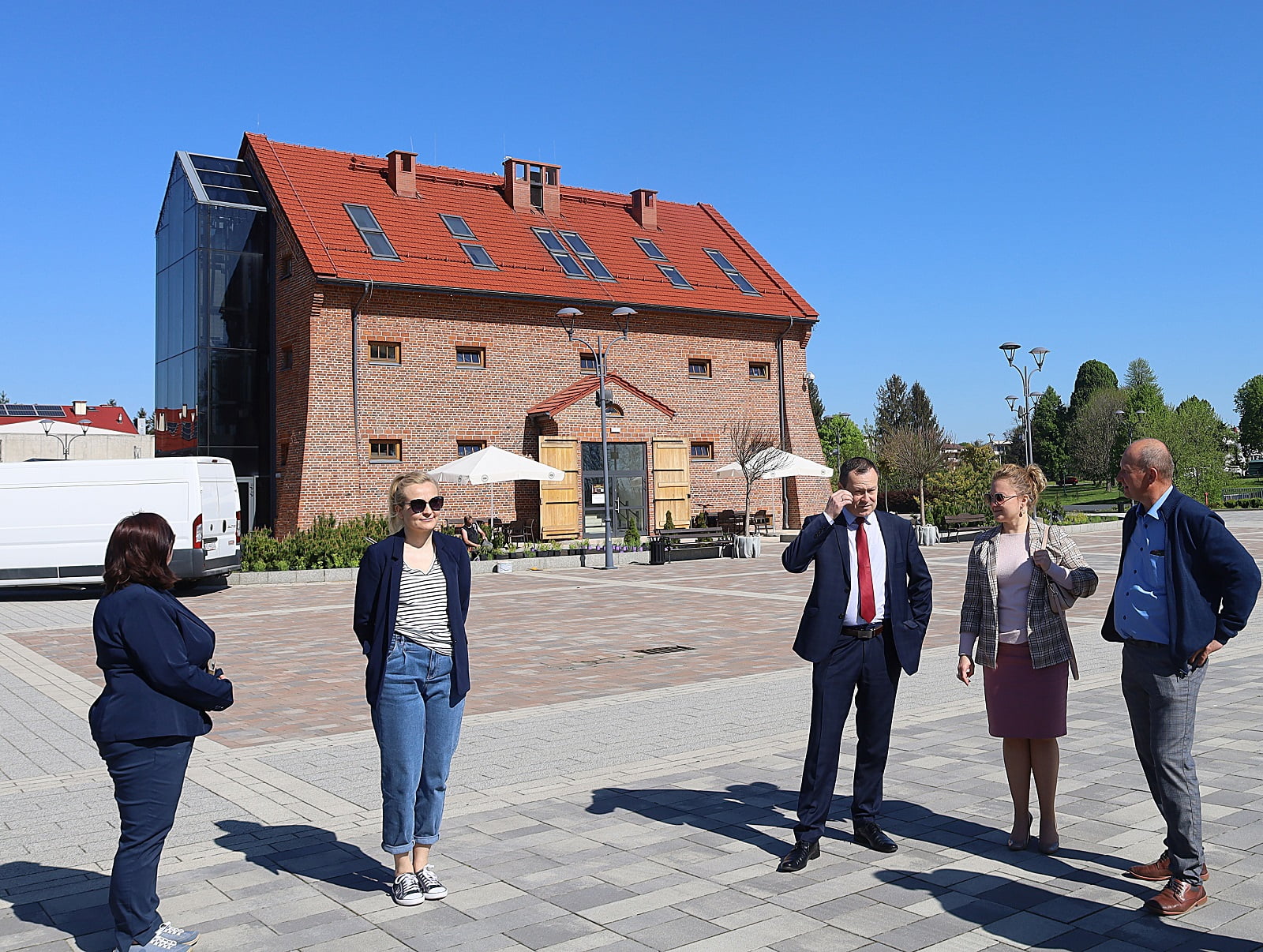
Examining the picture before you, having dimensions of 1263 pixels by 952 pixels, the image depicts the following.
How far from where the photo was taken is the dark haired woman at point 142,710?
3.97 m

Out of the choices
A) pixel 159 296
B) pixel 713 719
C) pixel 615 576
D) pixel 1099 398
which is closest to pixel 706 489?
pixel 615 576

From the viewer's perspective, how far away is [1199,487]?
158 ft

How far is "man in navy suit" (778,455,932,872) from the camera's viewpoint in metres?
5.09

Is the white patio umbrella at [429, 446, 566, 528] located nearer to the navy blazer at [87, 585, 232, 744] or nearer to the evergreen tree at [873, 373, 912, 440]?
the navy blazer at [87, 585, 232, 744]

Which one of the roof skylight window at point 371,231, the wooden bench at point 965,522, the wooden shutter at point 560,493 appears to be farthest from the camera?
the wooden bench at point 965,522

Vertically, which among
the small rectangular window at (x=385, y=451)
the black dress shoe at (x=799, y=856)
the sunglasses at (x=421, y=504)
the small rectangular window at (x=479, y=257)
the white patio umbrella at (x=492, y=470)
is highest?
the small rectangular window at (x=479, y=257)

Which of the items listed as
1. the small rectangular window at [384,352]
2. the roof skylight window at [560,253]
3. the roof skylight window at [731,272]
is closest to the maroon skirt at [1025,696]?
the small rectangular window at [384,352]

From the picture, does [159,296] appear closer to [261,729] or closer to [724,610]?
[724,610]

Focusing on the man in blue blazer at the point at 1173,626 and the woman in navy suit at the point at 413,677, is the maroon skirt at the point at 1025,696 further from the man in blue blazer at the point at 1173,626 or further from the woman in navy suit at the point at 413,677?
the woman in navy suit at the point at 413,677

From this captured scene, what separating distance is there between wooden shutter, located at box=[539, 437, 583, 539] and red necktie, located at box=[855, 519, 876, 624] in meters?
24.9

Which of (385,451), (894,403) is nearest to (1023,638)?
(385,451)

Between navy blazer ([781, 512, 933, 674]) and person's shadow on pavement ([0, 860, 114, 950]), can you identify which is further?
navy blazer ([781, 512, 933, 674])

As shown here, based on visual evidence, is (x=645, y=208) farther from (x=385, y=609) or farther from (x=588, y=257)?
(x=385, y=609)

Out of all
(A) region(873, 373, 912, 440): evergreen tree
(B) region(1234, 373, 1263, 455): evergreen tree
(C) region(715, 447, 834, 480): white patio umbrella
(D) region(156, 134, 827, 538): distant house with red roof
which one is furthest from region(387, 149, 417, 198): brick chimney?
(B) region(1234, 373, 1263, 455): evergreen tree
